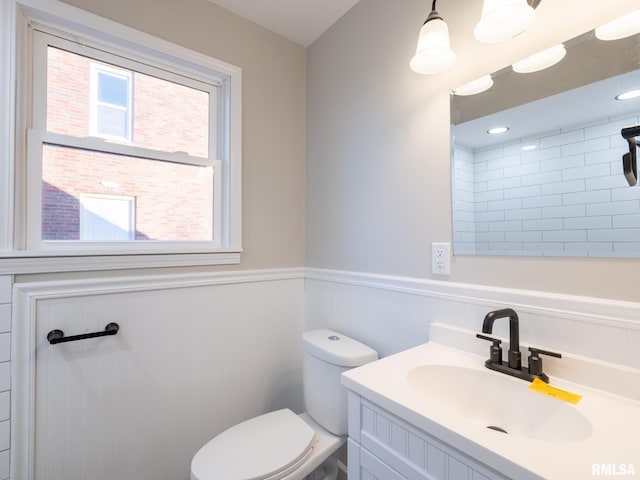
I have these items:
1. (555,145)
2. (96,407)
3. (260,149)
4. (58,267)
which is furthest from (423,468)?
(260,149)

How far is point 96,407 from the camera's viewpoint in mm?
1213

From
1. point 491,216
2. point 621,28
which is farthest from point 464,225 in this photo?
point 621,28

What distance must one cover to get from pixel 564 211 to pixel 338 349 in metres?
0.94

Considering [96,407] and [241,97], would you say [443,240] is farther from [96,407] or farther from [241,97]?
[96,407]

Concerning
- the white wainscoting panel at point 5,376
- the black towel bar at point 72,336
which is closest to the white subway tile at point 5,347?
the white wainscoting panel at point 5,376

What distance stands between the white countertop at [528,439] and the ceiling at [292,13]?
5.58ft

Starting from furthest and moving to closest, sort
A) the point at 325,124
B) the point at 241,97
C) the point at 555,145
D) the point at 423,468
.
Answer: the point at 325,124
the point at 241,97
the point at 555,145
the point at 423,468

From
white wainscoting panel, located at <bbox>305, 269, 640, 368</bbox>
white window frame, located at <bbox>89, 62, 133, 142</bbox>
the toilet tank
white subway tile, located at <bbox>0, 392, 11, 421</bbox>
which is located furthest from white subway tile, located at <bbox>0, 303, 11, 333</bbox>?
white wainscoting panel, located at <bbox>305, 269, 640, 368</bbox>

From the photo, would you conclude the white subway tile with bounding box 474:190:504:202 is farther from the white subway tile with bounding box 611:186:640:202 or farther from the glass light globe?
the glass light globe

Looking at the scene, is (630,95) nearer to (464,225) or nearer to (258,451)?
(464,225)

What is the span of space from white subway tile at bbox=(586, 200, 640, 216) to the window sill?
1403 mm

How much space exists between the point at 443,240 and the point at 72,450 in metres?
1.63

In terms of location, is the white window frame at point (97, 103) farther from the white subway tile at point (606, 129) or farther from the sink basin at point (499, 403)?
the white subway tile at point (606, 129)

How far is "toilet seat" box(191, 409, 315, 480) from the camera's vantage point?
3.31ft
